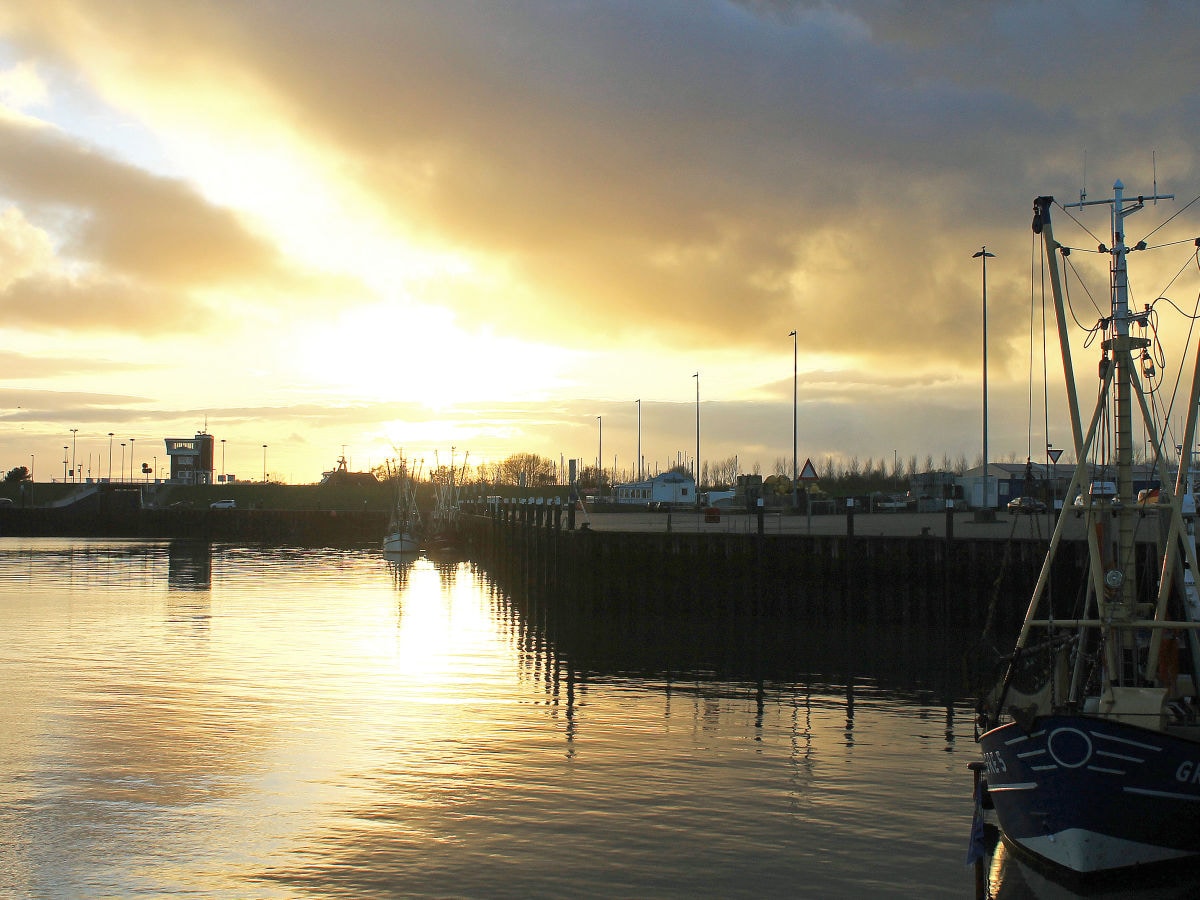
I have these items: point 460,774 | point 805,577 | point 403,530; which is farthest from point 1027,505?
point 403,530

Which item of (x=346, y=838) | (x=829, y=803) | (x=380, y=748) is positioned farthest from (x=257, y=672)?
(x=829, y=803)

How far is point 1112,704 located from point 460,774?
33.2 feet

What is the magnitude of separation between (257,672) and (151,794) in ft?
39.4

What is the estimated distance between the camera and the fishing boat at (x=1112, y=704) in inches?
512

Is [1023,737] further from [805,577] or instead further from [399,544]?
[399,544]

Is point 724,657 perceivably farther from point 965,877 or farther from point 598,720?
point 965,877

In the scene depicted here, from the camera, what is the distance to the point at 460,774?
1897cm

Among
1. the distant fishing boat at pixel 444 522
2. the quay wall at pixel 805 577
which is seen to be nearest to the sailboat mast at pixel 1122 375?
the quay wall at pixel 805 577

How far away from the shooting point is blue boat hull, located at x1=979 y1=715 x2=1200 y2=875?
42.4 feet

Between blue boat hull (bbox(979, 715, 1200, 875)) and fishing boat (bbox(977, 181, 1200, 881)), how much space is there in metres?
0.01

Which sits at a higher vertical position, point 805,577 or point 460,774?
point 805,577

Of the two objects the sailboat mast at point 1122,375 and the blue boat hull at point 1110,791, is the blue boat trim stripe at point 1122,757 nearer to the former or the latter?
the blue boat hull at point 1110,791

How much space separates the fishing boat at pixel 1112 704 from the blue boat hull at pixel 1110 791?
1cm

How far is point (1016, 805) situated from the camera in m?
14.1
